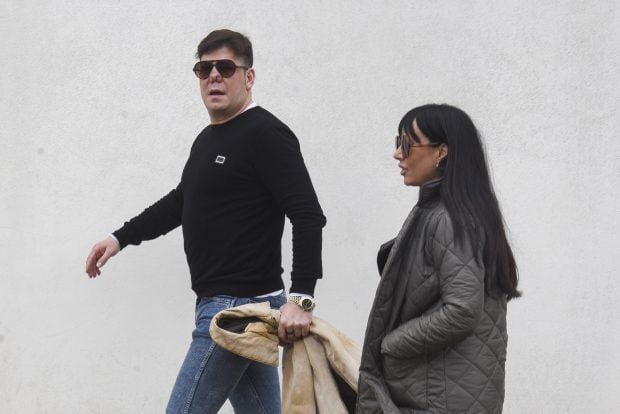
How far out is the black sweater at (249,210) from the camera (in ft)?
10.6

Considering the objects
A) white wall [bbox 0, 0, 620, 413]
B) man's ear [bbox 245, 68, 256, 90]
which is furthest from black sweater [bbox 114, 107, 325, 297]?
white wall [bbox 0, 0, 620, 413]

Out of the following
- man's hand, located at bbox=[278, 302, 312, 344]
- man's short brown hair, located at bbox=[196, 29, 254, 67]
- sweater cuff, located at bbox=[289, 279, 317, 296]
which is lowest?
man's hand, located at bbox=[278, 302, 312, 344]

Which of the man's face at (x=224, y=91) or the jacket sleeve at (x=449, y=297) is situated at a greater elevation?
the man's face at (x=224, y=91)

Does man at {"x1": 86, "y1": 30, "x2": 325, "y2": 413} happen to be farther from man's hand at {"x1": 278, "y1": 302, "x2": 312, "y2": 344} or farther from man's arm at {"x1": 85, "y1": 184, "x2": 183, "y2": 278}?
man's arm at {"x1": 85, "y1": 184, "x2": 183, "y2": 278}

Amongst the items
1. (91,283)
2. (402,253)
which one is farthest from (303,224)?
(91,283)

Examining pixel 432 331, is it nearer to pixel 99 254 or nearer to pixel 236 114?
pixel 236 114

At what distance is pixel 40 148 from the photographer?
4793 millimetres

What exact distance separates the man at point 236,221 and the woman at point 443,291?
389 millimetres

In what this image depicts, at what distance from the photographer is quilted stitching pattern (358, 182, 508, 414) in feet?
8.85

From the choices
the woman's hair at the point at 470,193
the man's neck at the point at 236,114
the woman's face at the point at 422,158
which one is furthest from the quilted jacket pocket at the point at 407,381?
the man's neck at the point at 236,114

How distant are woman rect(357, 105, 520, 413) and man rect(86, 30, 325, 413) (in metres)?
0.39

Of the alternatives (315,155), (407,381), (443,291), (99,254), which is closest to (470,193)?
(443,291)

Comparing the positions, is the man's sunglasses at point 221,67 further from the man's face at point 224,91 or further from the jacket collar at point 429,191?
the jacket collar at point 429,191

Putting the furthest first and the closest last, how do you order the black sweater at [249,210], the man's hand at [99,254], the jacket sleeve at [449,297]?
the man's hand at [99,254]
the black sweater at [249,210]
the jacket sleeve at [449,297]
